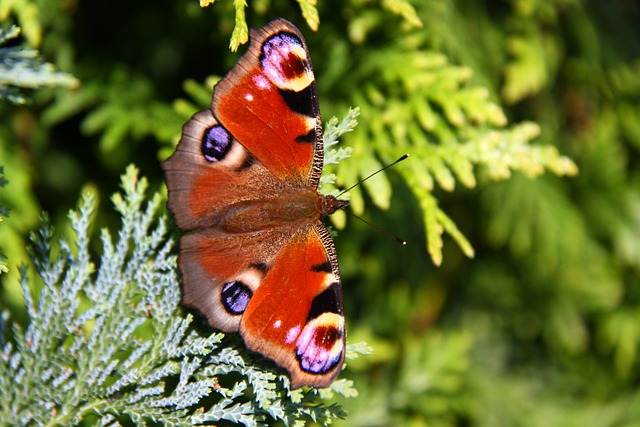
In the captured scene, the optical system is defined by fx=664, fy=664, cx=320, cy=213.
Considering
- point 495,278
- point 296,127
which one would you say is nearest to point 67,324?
point 296,127

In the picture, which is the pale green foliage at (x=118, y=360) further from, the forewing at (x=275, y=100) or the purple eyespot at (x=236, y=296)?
the forewing at (x=275, y=100)

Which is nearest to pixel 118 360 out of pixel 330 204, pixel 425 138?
pixel 330 204

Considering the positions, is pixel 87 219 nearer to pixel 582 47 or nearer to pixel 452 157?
pixel 452 157

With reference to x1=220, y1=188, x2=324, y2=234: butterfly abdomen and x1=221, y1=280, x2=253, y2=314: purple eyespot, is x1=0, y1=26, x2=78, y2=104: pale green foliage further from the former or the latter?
x1=221, y1=280, x2=253, y2=314: purple eyespot

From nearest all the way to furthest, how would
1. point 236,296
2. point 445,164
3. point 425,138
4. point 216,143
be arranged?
point 236,296, point 216,143, point 425,138, point 445,164

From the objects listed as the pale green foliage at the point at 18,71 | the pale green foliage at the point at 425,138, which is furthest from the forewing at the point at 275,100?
the pale green foliage at the point at 18,71

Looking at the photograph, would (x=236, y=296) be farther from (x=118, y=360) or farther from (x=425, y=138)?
(x=425, y=138)

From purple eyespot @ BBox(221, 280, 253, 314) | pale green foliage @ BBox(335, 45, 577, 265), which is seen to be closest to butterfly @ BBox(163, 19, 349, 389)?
purple eyespot @ BBox(221, 280, 253, 314)
